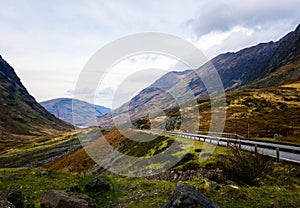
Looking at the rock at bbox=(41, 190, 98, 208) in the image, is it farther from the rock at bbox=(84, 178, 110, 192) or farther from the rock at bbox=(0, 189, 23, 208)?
the rock at bbox=(84, 178, 110, 192)

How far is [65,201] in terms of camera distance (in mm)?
12320

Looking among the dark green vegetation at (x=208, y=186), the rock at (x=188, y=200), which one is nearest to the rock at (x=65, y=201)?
the dark green vegetation at (x=208, y=186)

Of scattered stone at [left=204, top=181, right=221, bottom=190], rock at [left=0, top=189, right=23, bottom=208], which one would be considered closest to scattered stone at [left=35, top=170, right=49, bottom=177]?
rock at [left=0, top=189, right=23, bottom=208]

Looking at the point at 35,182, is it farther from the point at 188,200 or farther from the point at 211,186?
the point at 188,200

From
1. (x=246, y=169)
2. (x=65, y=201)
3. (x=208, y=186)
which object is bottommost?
(x=208, y=186)

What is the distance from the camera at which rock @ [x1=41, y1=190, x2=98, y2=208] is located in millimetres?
12336

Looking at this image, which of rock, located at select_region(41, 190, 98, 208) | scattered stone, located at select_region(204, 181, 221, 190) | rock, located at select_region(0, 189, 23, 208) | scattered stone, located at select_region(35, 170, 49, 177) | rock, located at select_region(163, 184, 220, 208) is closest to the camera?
rock, located at select_region(163, 184, 220, 208)

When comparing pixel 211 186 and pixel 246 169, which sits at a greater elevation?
pixel 246 169

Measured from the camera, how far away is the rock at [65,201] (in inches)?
486

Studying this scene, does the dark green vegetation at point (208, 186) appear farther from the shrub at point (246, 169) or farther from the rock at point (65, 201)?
the rock at point (65, 201)

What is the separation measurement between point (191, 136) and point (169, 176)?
25570mm

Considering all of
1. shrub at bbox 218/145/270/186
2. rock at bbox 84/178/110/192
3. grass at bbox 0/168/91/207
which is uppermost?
shrub at bbox 218/145/270/186

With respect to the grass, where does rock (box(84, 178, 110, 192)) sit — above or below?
above

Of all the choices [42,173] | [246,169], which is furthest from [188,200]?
[42,173]
